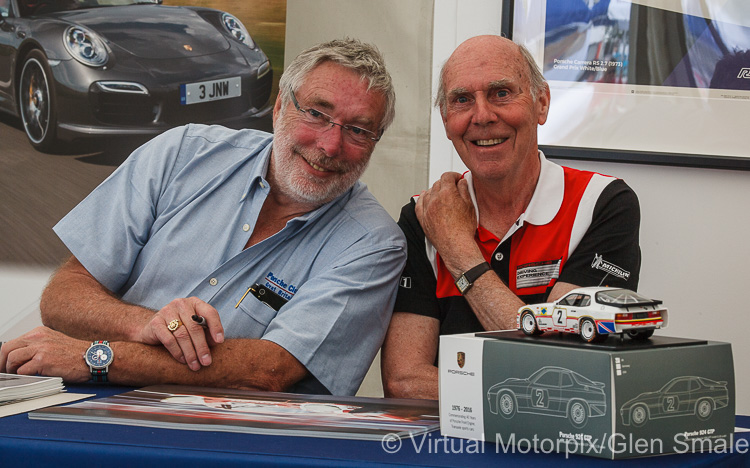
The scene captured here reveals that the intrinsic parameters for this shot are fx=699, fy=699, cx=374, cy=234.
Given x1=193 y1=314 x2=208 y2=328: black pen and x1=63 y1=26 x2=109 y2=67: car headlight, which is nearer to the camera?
x1=193 y1=314 x2=208 y2=328: black pen

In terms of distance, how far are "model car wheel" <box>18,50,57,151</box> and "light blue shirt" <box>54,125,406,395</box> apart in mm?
974

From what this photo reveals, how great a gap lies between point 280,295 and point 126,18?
160 cm

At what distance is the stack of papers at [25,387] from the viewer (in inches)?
50.1

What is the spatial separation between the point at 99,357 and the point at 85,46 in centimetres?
179

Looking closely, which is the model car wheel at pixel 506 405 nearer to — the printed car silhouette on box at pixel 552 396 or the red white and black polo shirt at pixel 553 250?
the printed car silhouette on box at pixel 552 396

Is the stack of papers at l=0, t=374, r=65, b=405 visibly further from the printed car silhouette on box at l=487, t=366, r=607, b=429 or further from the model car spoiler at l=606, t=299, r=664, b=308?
the model car spoiler at l=606, t=299, r=664, b=308

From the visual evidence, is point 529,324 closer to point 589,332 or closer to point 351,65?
point 589,332

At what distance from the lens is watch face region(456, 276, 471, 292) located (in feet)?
6.31

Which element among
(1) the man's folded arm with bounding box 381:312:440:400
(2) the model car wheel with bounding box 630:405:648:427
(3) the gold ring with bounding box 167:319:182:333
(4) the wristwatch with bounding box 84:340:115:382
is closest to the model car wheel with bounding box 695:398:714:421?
(2) the model car wheel with bounding box 630:405:648:427

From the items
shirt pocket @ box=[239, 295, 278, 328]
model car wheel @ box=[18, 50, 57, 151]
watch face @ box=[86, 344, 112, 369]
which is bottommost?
shirt pocket @ box=[239, 295, 278, 328]

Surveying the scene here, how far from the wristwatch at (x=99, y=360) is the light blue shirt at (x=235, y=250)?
418 mm

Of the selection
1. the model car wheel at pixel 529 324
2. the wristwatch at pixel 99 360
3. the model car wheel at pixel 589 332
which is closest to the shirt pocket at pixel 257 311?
the wristwatch at pixel 99 360

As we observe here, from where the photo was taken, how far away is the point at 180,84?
2.93 metres

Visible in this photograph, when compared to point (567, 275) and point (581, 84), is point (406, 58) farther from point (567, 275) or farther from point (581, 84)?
point (567, 275)
